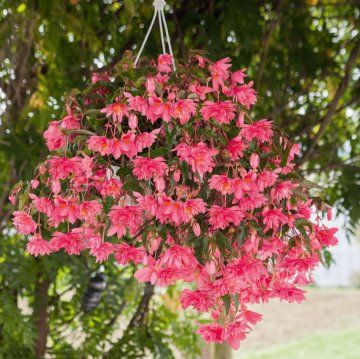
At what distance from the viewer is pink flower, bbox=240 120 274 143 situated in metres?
1.03

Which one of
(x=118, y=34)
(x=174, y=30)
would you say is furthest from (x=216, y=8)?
(x=118, y=34)

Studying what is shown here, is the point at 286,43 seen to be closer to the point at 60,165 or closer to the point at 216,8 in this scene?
the point at 216,8

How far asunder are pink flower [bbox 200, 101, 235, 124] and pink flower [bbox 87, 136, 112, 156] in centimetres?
16

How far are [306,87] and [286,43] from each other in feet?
0.78

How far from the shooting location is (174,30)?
7.00 feet

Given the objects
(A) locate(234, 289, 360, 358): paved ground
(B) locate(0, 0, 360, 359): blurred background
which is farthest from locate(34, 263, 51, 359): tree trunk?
(A) locate(234, 289, 360, 358): paved ground

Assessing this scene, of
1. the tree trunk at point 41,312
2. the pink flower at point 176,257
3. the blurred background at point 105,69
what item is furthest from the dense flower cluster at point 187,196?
the tree trunk at point 41,312

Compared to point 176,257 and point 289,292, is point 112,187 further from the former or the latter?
point 289,292

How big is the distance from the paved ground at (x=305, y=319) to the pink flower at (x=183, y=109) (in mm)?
5176

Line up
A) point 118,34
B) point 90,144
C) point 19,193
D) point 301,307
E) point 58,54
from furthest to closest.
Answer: point 301,307
point 118,34
point 58,54
point 19,193
point 90,144

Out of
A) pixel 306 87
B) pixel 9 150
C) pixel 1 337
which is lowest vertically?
pixel 1 337

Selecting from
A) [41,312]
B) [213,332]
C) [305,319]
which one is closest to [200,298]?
[213,332]

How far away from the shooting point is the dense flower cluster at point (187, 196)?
3.20ft

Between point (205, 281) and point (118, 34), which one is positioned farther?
point (118, 34)
